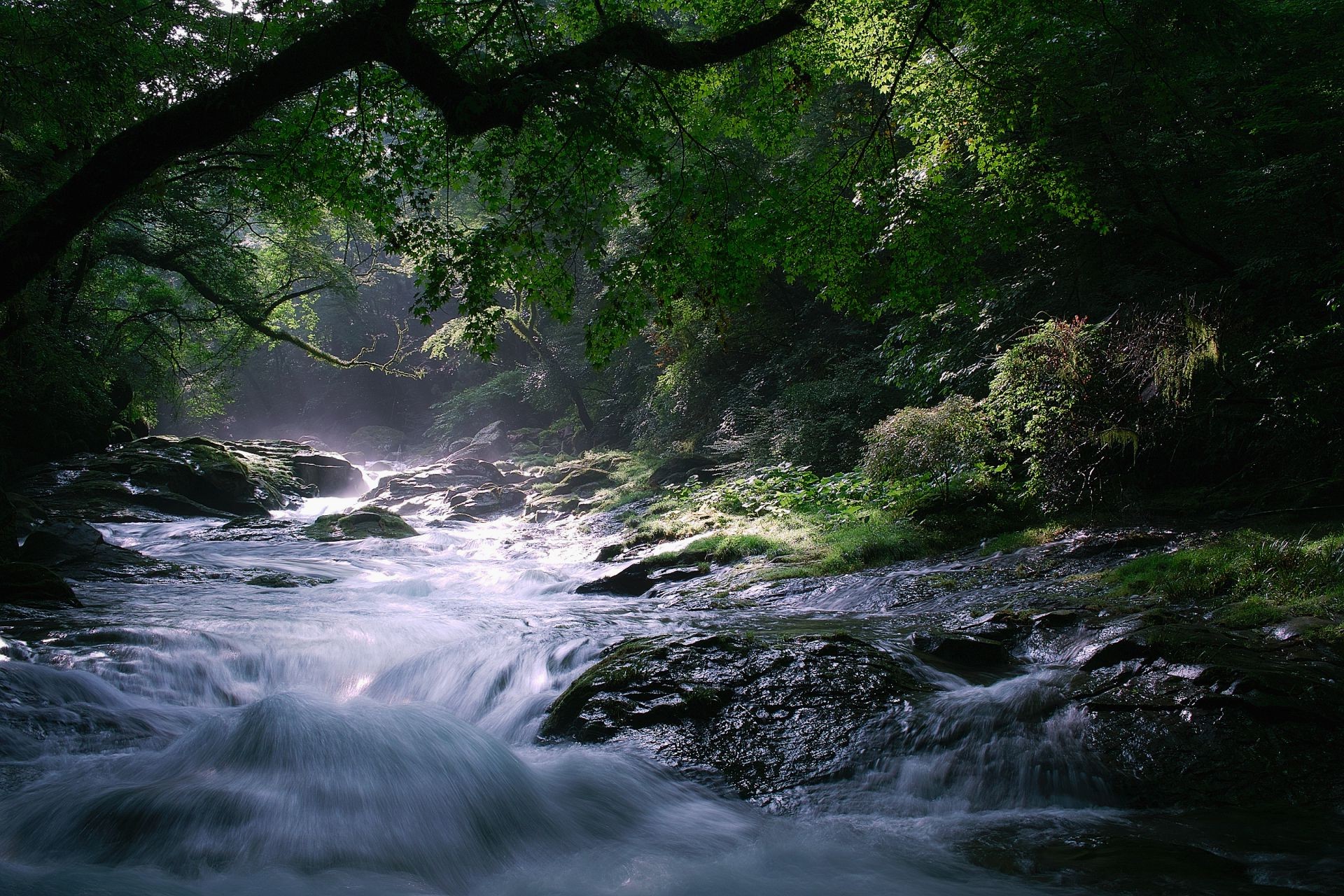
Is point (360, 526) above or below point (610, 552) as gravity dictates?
above

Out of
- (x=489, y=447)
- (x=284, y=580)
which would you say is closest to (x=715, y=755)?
(x=284, y=580)

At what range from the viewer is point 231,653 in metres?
6.34

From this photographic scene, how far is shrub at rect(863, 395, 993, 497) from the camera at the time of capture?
893cm

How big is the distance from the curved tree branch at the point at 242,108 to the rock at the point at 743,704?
12.6 feet

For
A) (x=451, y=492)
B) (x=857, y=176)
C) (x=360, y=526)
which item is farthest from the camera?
(x=451, y=492)

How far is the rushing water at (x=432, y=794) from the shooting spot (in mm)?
3262

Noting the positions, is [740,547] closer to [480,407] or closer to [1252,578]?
[1252,578]

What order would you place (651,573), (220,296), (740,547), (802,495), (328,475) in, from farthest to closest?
1. (328,475)
2. (220,296)
3. (802,495)
4. (740,547)
5. (651,573)

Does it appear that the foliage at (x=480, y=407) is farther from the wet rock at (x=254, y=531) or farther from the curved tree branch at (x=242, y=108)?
the curved tree branch at (x=242, y=108)

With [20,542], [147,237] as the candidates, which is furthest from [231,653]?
[147,237]

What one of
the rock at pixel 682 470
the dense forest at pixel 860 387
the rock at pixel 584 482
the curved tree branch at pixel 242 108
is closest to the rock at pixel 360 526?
the dense forest at pixel 860 387

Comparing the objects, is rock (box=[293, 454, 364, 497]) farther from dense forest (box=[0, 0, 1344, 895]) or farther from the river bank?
the river bank

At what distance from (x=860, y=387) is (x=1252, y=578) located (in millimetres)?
9444

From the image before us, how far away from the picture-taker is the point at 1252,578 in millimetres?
5207
